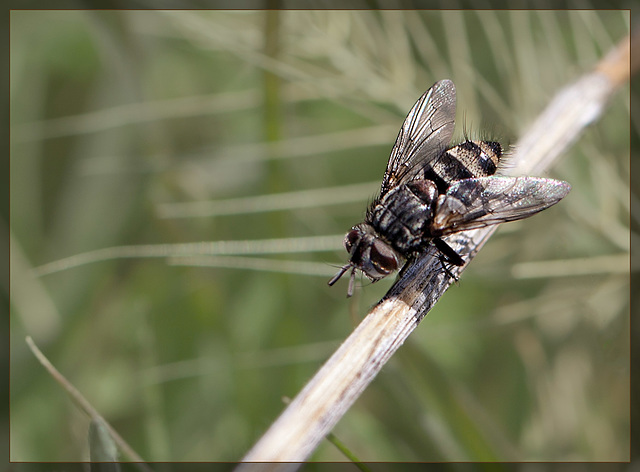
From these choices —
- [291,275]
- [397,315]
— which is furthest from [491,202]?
[291,275]

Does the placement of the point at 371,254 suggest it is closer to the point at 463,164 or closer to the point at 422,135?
the point at 463,164

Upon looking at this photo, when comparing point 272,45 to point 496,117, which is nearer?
point 272,45

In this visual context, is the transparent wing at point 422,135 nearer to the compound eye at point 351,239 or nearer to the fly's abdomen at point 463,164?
the fly's abdomen at point 463,164

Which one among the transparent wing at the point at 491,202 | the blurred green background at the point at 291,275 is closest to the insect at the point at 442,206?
the transparent wing at the point at 491,202

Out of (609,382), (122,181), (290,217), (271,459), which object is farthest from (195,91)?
(271,459)

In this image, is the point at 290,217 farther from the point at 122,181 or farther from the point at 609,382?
the point at 609,382

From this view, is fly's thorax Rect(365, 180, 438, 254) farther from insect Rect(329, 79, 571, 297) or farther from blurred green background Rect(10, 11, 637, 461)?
blurred green background Rect(10, 11, 637, 461)
